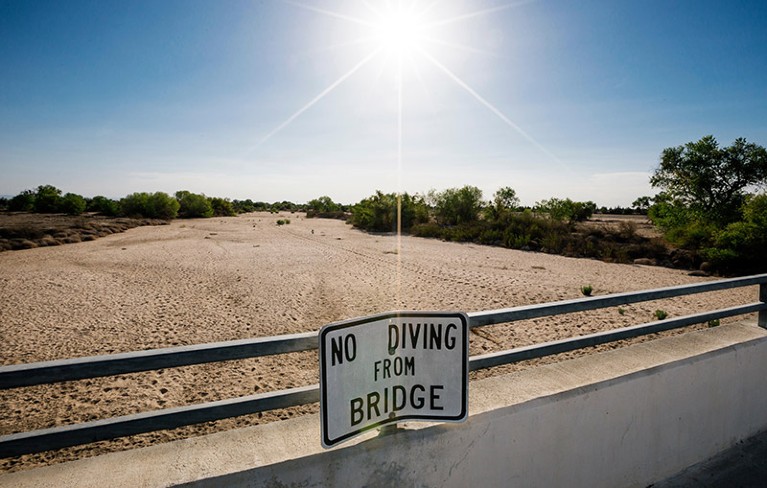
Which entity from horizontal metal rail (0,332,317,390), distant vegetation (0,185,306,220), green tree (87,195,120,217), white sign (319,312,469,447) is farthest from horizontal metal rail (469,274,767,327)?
green tree (87,195,120,217)

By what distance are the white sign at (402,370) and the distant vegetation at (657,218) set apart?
16.8m

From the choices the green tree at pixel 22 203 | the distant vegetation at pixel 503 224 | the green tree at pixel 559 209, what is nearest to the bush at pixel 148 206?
the green tree at pixel 22 203

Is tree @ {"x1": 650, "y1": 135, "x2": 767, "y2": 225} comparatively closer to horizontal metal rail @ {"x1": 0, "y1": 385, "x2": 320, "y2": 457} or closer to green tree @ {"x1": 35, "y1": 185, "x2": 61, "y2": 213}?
horizontal metal rail @ {"x1": 0, "y1": 385, "x2": 320, "y2": 457}

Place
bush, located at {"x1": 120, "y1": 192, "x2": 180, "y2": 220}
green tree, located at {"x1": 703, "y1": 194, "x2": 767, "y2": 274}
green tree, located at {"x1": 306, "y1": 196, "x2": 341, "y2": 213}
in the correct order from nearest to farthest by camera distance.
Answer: green tree, located at {"x1": 703, "y1": 194, "x2": 767, "y2": 274}, bush, located at {"x1": 120, "y1": 192, "x2": 180, "y2": 220}, green tree, located at {"x1": 306, "y1": 196, "x2": 341, "y2": 213}

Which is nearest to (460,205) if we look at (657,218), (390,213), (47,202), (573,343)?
(390,213)

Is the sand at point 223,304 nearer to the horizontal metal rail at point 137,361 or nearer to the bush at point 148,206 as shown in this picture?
the horizontal metal rail at point 137,361

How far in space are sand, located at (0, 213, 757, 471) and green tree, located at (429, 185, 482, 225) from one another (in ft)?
47.8

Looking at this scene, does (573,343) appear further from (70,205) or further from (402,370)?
(70,205)

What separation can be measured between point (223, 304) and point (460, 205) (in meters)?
26.6

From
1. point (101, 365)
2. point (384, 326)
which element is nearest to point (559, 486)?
point (384, 326)

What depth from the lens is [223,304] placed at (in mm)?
9156

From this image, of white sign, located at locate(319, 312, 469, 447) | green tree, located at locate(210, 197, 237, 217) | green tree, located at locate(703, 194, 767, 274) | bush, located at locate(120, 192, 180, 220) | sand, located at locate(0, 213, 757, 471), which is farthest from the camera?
green tree, located at locate(210, 197, 237, 217)

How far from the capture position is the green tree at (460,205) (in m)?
32.8

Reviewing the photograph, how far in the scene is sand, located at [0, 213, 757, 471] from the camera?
4.82 meters
